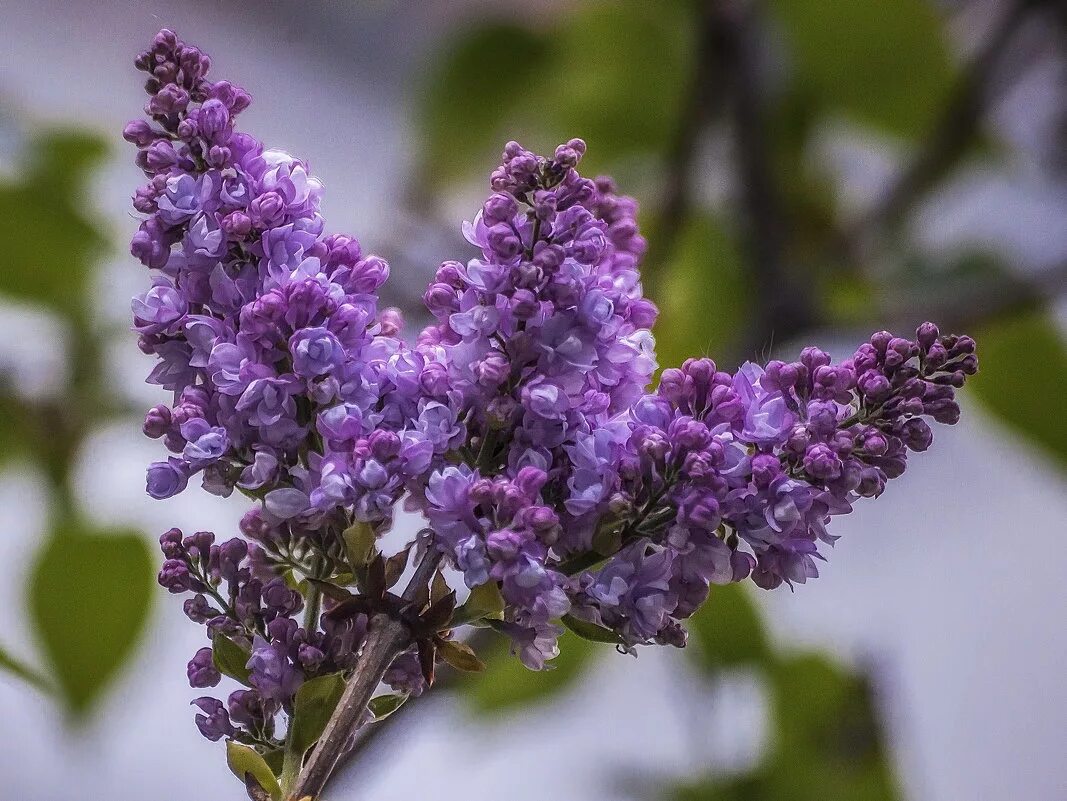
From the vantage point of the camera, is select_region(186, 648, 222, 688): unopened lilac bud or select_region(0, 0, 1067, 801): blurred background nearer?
select_region(186, 648, 222, 688): unopened lilac bud

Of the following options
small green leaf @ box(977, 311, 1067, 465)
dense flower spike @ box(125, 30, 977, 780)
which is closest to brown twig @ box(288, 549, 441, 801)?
dense flower spike @ box(125, 30, 977, 780)

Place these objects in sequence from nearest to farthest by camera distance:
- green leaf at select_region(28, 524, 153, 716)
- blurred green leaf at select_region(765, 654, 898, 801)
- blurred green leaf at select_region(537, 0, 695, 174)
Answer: green leaf at select_region(28, 524, 153, 716)
blurred green leaf at select_region(765, 654, 898, 801)
blurred green leaf at select_region(537, 0, 695, 174)

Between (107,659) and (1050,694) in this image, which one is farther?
(1050,694)

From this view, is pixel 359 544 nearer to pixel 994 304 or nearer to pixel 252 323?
pixel 252 323

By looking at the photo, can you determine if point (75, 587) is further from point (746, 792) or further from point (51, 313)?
point (746, 792)

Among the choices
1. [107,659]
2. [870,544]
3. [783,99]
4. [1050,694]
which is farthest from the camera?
[870,544]

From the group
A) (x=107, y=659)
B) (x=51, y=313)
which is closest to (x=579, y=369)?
(x=107, y=659)

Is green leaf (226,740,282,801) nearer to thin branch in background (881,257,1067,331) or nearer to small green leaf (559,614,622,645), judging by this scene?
small green leaf (559,614,622,645)
